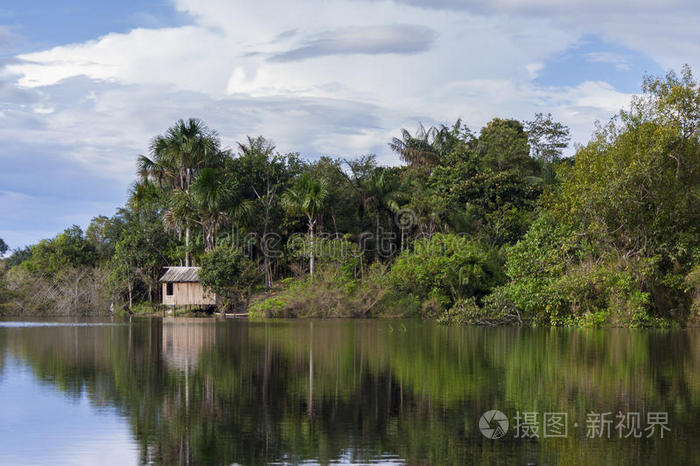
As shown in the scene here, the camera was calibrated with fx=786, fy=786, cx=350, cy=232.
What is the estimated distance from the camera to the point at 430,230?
152 ft

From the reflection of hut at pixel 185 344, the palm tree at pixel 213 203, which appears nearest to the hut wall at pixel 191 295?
the palm tree at pixel 213 203

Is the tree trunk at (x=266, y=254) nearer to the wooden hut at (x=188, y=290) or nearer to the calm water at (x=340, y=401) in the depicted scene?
the wooden hut at (x=188, y=290)

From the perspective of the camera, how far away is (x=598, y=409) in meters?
11.2

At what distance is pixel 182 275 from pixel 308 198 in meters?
8.56

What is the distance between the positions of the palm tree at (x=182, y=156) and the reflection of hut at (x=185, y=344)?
739 inches

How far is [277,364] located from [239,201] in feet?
105

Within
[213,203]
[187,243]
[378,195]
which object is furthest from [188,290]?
[378,195]

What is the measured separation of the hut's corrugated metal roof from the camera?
45.2m

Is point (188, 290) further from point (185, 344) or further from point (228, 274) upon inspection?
point (185, 344)

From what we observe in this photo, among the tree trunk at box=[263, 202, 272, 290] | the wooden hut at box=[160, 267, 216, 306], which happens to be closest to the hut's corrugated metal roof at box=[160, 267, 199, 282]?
the wooden hut at box=[160, 267, 216, 306]

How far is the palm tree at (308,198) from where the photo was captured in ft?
151

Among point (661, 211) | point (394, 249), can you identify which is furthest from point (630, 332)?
point (394, 249)

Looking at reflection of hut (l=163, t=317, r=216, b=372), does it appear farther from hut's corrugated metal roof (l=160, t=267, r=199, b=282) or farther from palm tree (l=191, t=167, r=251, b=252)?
palm tree (l=191, t=167, r=251, b=252)

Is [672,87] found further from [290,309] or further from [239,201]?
[239,201]
